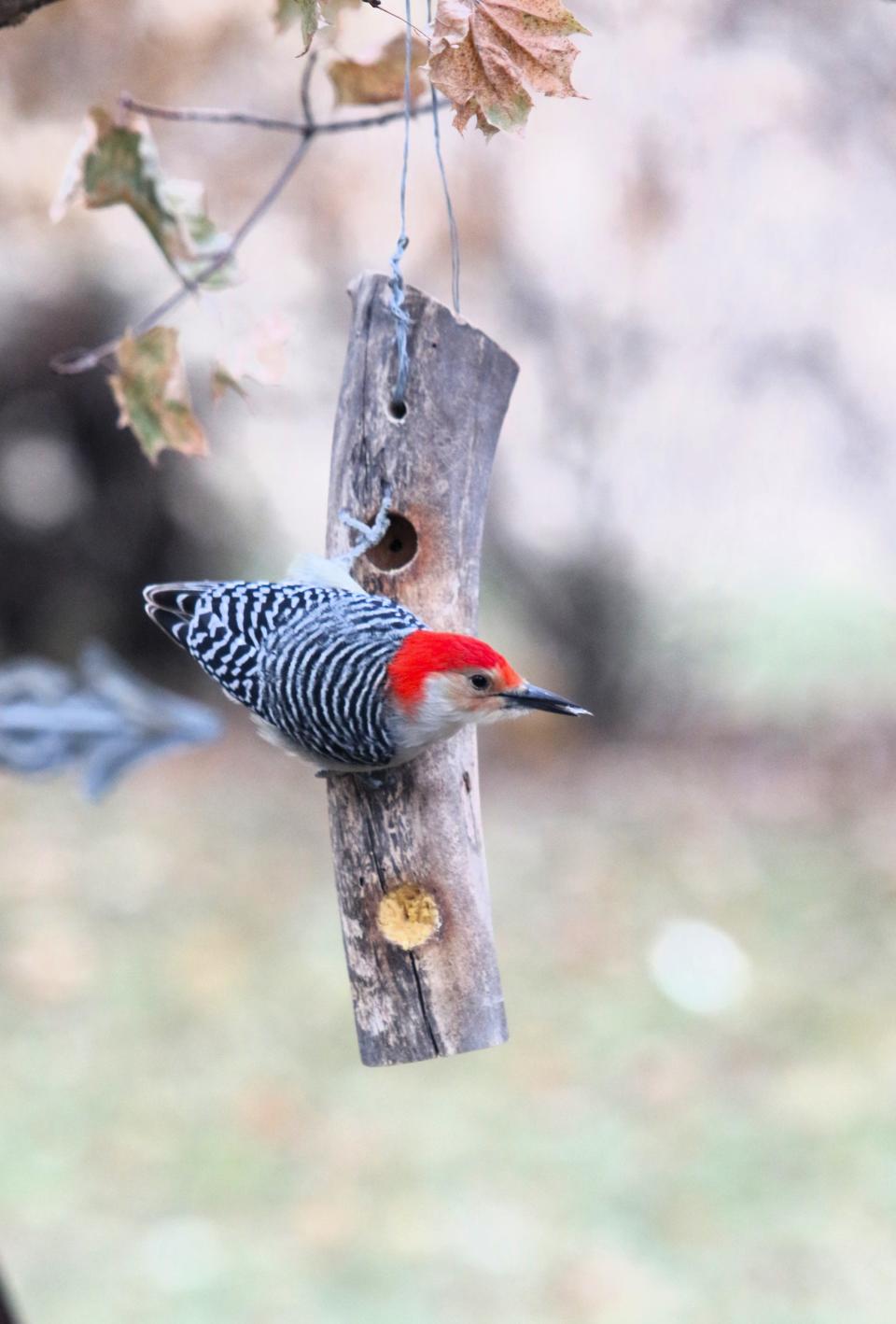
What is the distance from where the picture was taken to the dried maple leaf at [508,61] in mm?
1531

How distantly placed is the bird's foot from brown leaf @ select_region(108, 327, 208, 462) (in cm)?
30

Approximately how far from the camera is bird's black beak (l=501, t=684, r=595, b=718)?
5.36ft

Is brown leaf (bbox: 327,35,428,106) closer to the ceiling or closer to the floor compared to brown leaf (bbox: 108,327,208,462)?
closer to the ceiling

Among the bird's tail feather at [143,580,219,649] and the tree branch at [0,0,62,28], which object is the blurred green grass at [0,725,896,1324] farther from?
the tree branch at [0,0,62,28]

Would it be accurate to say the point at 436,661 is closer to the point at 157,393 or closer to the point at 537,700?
the point at 537,700

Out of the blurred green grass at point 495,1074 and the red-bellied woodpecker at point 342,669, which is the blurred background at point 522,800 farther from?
the red-bellied woodpecker at point 342,669

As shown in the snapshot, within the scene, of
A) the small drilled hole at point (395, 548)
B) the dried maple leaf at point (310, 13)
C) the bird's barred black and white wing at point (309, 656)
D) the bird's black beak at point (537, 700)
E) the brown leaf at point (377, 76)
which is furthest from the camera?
the brown leaf at point (377, 76)

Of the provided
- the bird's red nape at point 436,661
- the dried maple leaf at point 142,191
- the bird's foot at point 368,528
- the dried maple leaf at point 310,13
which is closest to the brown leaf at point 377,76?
the dried maple leaf at point 310,13

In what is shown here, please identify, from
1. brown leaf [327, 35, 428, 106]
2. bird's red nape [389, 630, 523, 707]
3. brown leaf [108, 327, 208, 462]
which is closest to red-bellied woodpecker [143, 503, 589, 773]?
bird's red nape [389, 630, 523, 707]

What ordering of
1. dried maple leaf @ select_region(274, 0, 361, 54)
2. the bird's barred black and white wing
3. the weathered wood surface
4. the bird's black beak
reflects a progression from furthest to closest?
1. the weathered wood surface
2. the bird's barred black and white wing
3. the bird's black beak
4. dried maple leaf @ select_region(274, 0, 361, 54)

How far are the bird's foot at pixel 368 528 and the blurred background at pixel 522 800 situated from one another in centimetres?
291

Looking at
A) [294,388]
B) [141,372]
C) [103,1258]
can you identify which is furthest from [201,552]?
[141,372]

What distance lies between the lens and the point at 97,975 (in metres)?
5.65

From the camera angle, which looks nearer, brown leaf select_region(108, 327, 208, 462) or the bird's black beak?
the bird's black beak
